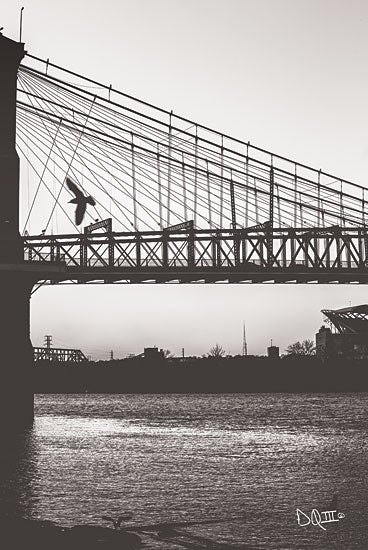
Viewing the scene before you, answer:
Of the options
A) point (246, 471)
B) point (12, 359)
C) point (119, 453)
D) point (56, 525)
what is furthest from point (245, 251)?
point (56, 525)

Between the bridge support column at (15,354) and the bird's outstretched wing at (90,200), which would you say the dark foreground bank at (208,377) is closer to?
the bird's outstretched wing at (90,200)

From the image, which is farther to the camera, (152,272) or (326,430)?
(152,272)

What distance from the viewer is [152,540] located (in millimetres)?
15484

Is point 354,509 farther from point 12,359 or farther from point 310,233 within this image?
point 310,233

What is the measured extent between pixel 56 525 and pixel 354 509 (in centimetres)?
610

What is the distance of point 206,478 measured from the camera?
24234 mm

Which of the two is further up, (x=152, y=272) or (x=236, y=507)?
(x=152, y=272)

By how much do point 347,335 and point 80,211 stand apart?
7820 centimetres

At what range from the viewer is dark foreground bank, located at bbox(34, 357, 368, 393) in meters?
111
